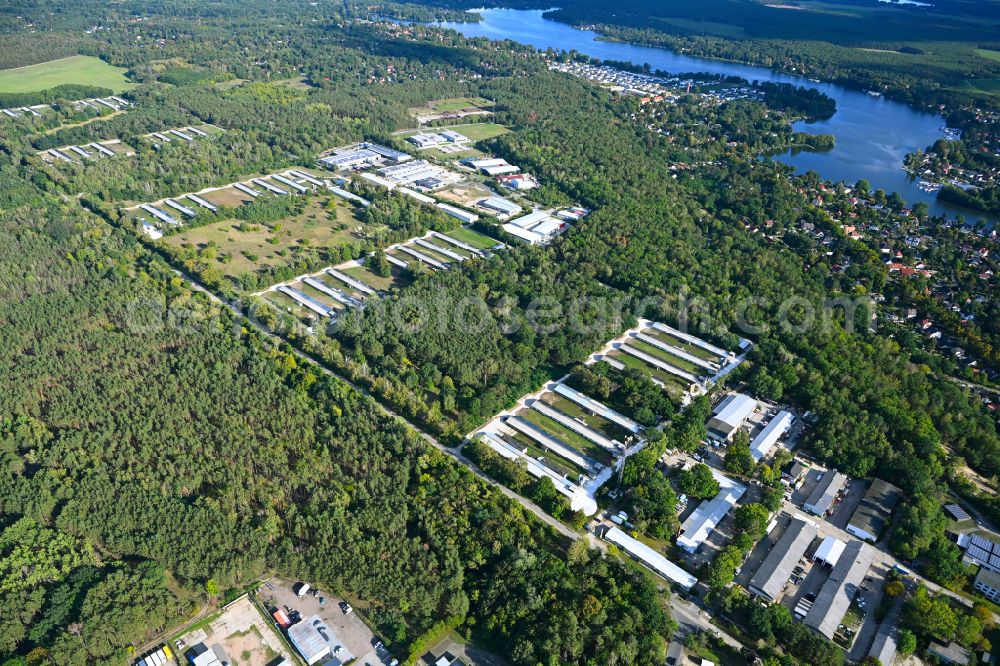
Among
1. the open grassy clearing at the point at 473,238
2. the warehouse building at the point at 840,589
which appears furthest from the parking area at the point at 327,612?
the open grassy clearing at the point at 473,238

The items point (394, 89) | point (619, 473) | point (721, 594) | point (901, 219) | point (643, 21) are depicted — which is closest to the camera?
point (721, 594)

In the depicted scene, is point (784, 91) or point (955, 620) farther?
point (784, 91)

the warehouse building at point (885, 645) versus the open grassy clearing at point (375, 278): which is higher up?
the open grassy clearing at point (375, 278)

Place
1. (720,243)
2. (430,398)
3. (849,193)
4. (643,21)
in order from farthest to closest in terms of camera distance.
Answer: (643,21) → (849,193) → (720,243) → (430,398)

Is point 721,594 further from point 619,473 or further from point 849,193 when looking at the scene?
point 849,193

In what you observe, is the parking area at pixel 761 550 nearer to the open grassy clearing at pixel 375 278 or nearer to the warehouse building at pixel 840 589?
the warehouse building at pixel 840 589

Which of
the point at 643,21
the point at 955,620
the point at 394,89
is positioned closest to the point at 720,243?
the point at 955,620

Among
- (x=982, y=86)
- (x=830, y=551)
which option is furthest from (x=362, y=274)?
(x=982, y=86)
